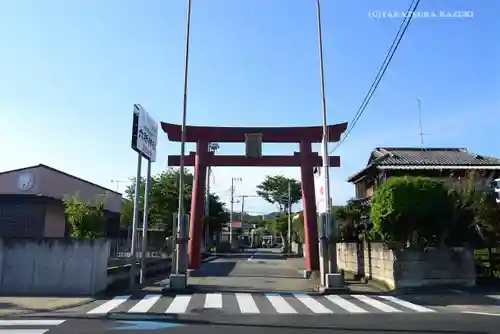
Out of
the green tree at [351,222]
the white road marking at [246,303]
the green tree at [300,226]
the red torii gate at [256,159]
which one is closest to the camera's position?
the white road marking at [246,303]

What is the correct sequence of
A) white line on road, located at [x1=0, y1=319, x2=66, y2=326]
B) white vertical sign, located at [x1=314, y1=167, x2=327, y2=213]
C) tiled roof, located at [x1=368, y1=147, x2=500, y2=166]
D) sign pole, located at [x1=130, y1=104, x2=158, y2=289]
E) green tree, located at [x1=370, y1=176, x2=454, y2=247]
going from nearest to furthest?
white line on road, located at [x1=0, y1=319, x2=66, y2=326] < green tree, located at [x1=370, y1=176, x2=454, y2=247] < sign pole, located at [x1=130, y1=104, x2=158, y2=289] < white vertical sign, located at [x1=314, y1=167, x2=327, y2=213] < tiled roof, located at [x1=368, y1=147, x2=500, y2=166]

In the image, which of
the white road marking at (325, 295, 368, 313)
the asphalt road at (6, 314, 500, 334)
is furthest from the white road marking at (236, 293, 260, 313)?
the white road marking at (325, 295, 368, 313)

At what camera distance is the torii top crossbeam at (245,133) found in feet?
79.4

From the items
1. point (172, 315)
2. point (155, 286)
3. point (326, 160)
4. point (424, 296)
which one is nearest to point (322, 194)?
point (326, 160)

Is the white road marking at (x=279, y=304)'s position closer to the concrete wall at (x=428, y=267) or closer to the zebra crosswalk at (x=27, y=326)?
the concrete wall at (x=428, y=267)

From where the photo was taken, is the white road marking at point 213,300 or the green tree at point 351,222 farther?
the green tree at point 351,222

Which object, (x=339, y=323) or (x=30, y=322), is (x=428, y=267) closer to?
(x=339, y=323)

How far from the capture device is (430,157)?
2877cm

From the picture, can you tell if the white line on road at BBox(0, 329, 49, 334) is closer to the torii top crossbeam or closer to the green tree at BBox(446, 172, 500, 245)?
the green tree at BBox(446, 172, 500, 245)

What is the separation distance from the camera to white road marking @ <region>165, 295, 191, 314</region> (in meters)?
12.6

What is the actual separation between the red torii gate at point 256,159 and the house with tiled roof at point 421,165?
3.30 meters

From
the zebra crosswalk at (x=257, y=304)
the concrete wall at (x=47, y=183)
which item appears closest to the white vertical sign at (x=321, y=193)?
the zebra crosswalk at (x=257, y=304)

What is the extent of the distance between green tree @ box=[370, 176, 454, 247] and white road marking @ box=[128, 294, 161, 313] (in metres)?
8.36

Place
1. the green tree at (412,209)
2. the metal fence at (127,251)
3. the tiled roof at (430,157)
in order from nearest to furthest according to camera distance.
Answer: the green tree at (412,209) < the metal fence at (127,251) < the tiled roof at (430,157)
